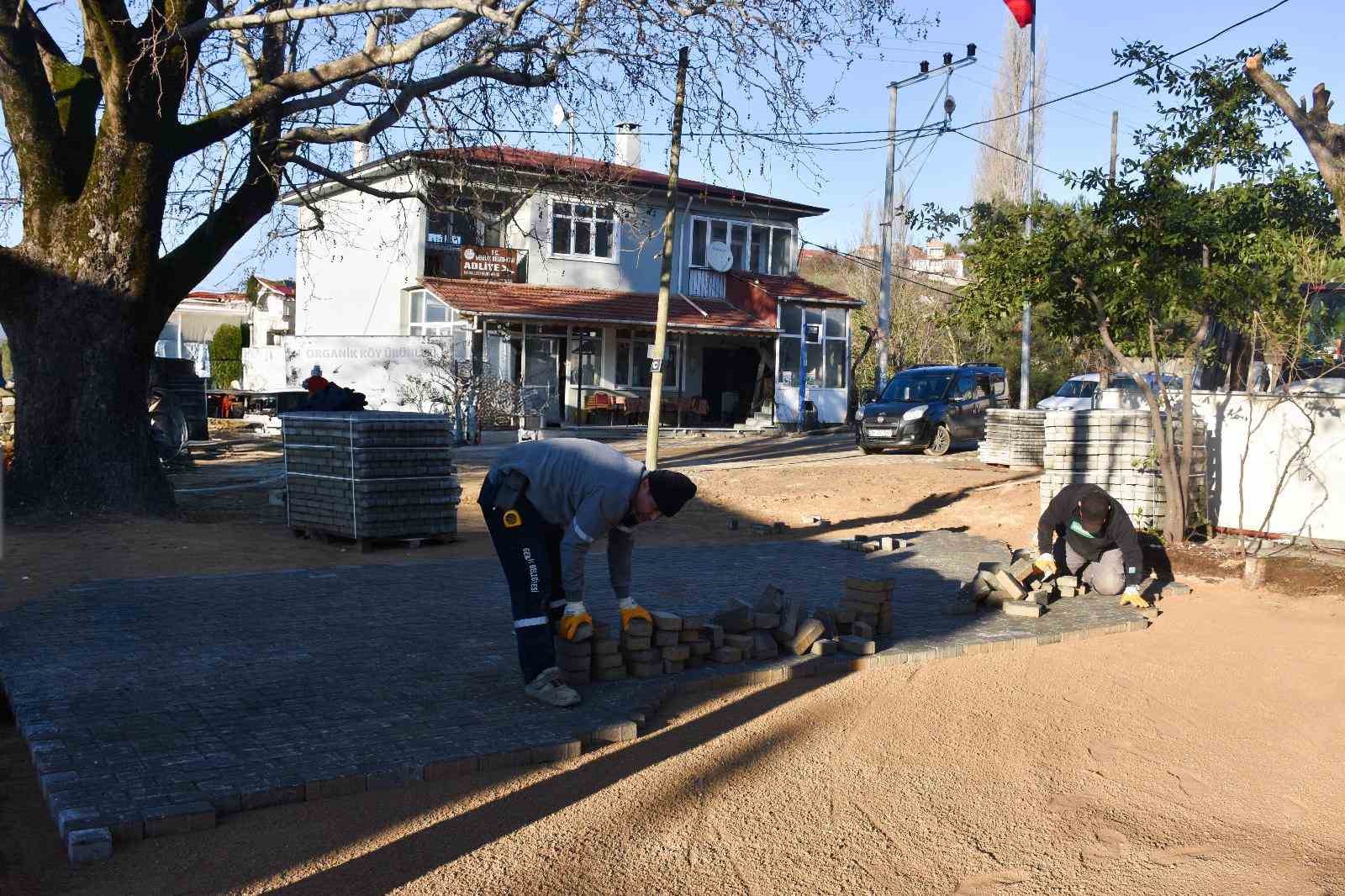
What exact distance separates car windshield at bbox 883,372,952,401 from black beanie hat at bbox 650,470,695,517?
18.6 m

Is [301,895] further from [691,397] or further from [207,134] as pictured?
[691,397]

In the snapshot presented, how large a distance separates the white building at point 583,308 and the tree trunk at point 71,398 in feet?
40.2

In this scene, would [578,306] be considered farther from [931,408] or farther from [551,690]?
[551,690]

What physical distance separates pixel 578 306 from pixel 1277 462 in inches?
796

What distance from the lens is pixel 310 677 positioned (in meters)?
6.94

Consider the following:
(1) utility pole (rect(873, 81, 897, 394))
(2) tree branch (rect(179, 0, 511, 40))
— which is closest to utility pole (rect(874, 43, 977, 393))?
(1) utility pole (rect(873, 81, 897, 394))

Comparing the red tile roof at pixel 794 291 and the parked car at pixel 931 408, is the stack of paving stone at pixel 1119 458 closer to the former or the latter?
the parked car at pixel 931 408

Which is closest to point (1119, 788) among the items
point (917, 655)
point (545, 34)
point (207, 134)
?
point (917, 655)

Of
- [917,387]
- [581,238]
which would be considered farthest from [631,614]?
[581,238]

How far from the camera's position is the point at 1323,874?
464 centimetres

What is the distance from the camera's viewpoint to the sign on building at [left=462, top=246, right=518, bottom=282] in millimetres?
29812

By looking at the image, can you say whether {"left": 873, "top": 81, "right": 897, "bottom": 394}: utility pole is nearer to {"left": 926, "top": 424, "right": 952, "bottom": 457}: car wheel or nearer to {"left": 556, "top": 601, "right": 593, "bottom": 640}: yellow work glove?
{"left": 926, "top": 424, "right": 952, "bottom": 457}: car wheel

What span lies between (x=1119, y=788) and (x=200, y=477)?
16989 millimetres

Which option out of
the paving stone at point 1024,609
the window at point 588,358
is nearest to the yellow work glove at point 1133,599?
the paving stone at point 1024,609
